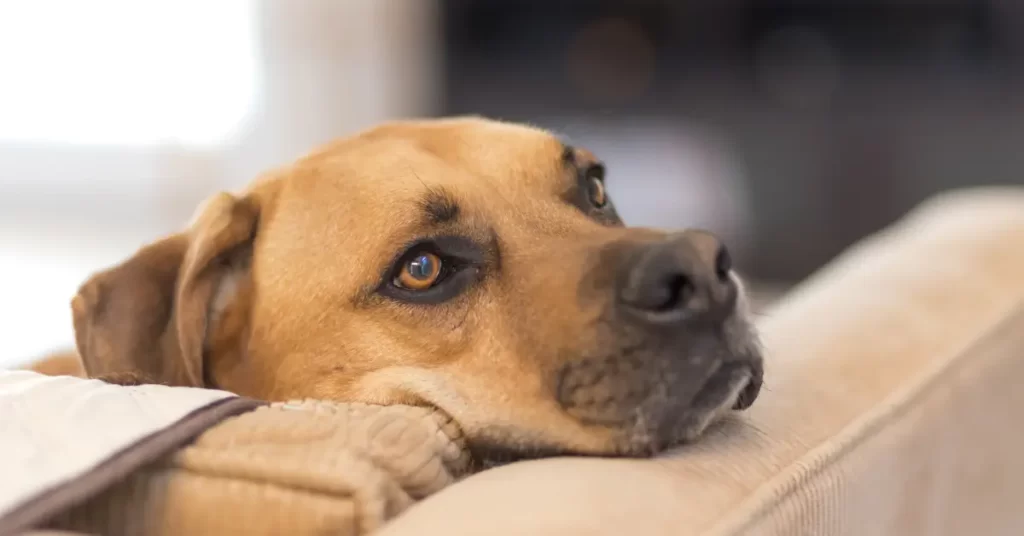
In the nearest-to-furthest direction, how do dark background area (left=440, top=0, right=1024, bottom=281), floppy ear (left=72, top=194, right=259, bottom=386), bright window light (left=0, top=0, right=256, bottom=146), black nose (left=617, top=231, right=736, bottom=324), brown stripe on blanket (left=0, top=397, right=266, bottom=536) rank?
brown stripe on blanket (left=0, top=397, right=266, bottom=536) → black nose (left=617, top=231, right=736, bottom=324) → floppy ear (left=72, top=194, right=259, bottom=386) → dark background area (left=440, top=0, right=1024, bottom=281) → bright window light (left=0, top=0, right=256, bottom=146)

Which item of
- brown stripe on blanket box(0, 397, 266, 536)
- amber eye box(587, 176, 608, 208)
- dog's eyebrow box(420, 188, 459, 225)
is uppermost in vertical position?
dog's eyebrow box(420, 188, 459, 225)

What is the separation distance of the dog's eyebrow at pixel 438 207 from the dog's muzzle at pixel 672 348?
37cm

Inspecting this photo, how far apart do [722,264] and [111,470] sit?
67 cm

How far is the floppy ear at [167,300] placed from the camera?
1.43 m

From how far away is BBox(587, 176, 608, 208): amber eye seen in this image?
1.78 meters

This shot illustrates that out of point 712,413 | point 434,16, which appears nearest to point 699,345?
point 712,413

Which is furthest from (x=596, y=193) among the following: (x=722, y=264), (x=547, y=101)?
(x=547, y=101)

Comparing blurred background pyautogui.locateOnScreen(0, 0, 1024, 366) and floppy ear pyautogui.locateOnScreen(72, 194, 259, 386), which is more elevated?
floppy ear pyautogui.locateOnScreen(72, 194, 259, 386)

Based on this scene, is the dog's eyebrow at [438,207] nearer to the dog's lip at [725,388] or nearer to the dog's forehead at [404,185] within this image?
the dog's forehead at [404,185]

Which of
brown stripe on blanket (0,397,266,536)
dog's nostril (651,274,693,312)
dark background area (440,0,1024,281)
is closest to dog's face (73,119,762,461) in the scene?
dog's nostril (651,274,693,312)

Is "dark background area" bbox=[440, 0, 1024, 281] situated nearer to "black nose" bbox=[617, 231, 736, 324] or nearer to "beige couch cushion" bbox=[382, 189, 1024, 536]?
"beige couch cushion" bbox=[382, 189, 1024, 536]

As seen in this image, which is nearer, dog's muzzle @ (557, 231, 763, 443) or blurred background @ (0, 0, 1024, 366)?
dog's muzzle @ (557, 231, 763, 443)

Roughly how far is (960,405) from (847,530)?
13.4 inches

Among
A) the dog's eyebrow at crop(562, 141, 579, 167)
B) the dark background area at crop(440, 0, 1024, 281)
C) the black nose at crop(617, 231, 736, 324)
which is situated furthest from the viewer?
the dark background area at crop(440, 0, 1024, 281)
